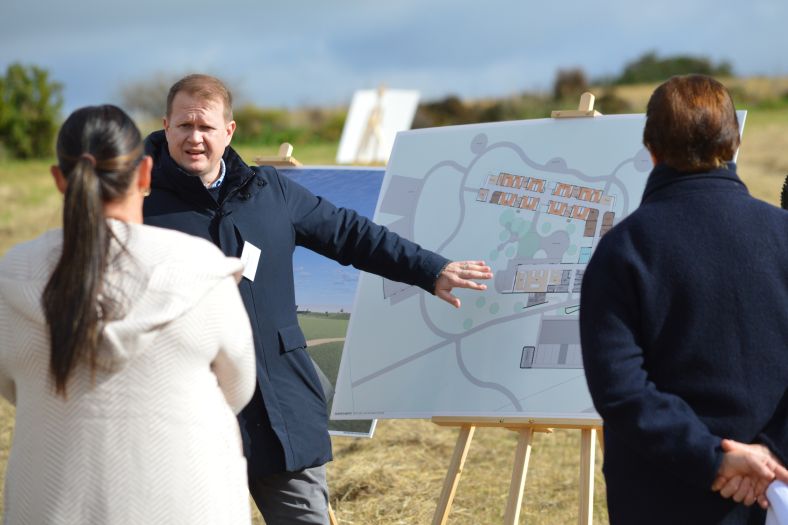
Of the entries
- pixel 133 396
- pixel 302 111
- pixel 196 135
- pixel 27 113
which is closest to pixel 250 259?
pixel 196 135

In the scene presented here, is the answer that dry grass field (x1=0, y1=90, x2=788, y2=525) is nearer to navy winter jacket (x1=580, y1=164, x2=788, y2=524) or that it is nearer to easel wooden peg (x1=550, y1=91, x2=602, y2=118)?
easel wooden peg (x1=550, y1=91, x2=602, y2=118)

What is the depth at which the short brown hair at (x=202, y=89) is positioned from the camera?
9.41 feet

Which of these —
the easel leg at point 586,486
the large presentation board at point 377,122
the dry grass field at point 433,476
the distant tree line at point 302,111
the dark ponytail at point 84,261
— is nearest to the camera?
the dark ponytail at point 84,261

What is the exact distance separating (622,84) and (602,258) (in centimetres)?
2952

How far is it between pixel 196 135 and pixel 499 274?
1.08m

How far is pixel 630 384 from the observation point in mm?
1929

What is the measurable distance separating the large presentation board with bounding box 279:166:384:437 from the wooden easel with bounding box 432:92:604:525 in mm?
899

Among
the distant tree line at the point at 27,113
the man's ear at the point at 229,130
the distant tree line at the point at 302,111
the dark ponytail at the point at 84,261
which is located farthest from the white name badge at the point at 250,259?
the distant tree line at the point at 27,113

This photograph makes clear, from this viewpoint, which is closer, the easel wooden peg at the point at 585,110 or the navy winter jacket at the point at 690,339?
the navy winter jacket at the point at 690,339

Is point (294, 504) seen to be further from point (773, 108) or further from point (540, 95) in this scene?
point (540, 95)

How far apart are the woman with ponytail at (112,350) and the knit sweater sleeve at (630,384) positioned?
0.68 metres

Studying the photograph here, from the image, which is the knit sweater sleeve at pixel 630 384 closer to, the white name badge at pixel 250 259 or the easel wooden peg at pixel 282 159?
the white name badge at pixel 250 259

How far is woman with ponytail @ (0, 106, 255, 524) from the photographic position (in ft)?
5.79

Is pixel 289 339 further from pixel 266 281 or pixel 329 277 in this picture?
pixel 329 277
